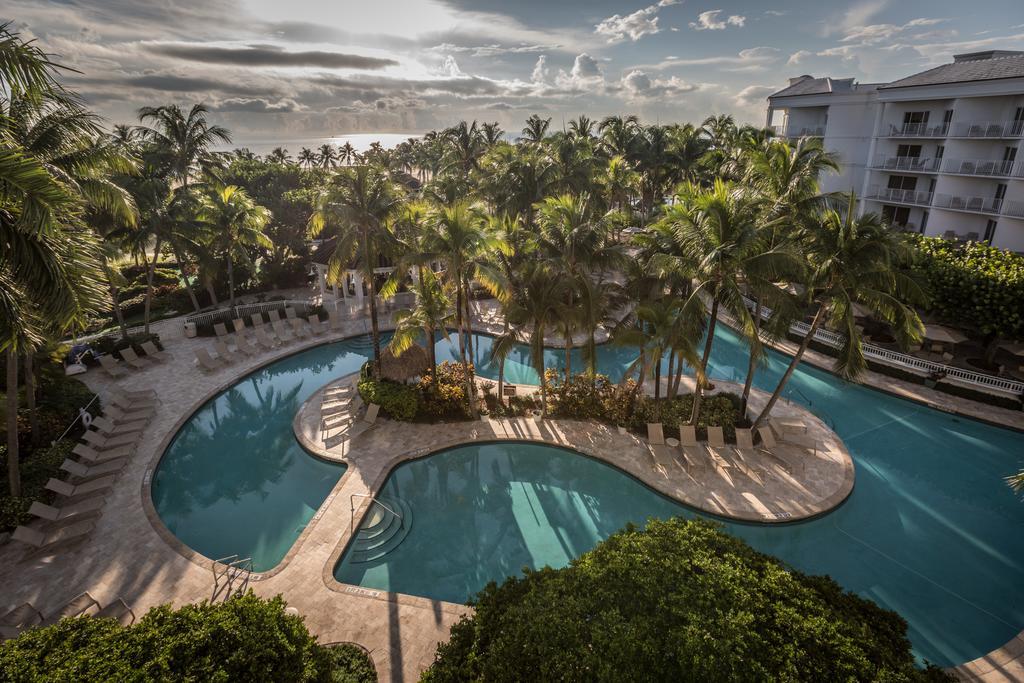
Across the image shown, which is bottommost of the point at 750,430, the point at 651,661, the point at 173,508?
the point at 173,508

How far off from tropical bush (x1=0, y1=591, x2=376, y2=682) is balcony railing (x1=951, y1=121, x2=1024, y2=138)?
38.6 metres

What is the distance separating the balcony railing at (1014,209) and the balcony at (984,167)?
1404 mm

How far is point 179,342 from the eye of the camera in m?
24.8

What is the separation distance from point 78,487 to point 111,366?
9523 millimetres

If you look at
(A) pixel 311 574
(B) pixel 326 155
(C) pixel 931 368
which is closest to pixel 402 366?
(A) pixel 311 574

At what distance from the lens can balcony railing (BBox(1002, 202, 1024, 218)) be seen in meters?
25.6

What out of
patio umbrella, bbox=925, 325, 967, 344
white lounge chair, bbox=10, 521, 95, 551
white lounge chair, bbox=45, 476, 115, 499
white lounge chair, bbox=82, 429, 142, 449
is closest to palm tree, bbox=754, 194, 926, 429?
patio umbrella, bbox=925, 325, 967, 344

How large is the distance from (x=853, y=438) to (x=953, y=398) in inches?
216

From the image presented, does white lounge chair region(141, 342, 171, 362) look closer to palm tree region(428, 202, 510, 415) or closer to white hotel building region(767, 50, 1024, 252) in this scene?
palm tree region(428, 202, 510, 415)

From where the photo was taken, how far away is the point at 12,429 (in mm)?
12109

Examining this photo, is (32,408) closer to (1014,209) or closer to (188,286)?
(188,286)

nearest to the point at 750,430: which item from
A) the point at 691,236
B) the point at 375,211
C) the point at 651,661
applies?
the point at 691,236

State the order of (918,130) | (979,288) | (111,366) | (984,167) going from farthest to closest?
(918,130)
(984,167)
(111,366)
(979,288)

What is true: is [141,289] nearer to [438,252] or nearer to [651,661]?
[438,252]
